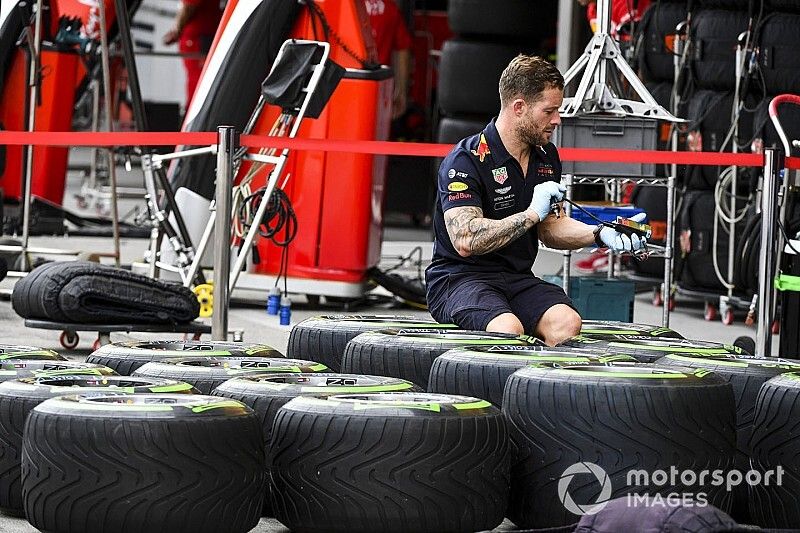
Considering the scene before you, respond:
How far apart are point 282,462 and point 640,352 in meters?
1.26

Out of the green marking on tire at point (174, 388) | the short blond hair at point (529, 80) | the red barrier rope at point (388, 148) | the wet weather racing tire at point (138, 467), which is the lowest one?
the wet weather racing tire at point (138, 467)

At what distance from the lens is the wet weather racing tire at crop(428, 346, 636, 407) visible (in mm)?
4309

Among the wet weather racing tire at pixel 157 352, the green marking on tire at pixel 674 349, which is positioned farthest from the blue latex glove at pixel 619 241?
the wet weather racing tire at pixel 157 352

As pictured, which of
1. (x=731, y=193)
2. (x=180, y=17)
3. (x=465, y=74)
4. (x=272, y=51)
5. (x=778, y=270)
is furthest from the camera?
(x=180, y=17)

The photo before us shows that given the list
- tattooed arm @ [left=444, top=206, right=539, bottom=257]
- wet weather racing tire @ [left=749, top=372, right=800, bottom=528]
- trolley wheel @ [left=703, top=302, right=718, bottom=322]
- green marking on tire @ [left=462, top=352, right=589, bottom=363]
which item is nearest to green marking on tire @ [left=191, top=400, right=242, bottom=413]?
green marking on tire @ [left=462, top=352, right=589, bottom=363]

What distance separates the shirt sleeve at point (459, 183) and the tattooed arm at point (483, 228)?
4 cm

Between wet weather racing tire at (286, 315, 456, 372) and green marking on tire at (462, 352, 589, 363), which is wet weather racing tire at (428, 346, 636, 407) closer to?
green marking on tire at (462, 352, 589, 363)

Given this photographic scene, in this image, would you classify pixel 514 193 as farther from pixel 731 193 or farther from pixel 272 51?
pixel 731 193

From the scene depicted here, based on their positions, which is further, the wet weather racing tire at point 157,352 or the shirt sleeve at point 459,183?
the shirt sleeve at point 459,183

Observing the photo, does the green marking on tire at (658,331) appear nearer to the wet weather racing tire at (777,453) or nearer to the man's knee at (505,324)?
the man's knee at (505,324)

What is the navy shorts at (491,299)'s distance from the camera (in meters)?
5.30

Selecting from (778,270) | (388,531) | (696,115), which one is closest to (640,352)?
(388,531)

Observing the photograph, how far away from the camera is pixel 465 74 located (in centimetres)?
1172

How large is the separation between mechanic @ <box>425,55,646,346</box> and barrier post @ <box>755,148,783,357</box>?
105 cm
